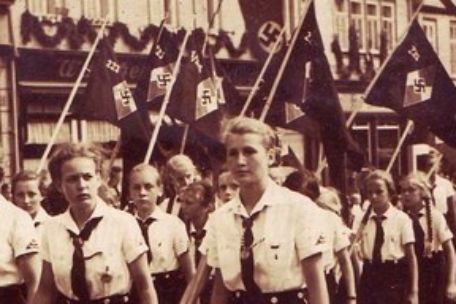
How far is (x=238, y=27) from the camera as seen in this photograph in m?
21.9

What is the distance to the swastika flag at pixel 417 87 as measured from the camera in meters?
11.9

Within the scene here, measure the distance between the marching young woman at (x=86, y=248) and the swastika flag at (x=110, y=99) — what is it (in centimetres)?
598

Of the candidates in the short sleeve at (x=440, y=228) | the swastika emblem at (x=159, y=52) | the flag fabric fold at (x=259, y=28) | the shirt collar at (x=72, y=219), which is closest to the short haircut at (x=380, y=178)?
the short sleeve at (x=440, y=228)

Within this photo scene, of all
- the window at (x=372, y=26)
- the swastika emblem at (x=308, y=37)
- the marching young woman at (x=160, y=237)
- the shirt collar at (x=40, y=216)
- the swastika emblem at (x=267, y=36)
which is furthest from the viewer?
the window at (x=372, y=26)

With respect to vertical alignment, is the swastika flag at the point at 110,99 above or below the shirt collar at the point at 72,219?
above

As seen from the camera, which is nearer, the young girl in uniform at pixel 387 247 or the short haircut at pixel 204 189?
the short haircut at pixel 204 189

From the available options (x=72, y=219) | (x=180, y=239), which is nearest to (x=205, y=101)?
(x=180, y=239)

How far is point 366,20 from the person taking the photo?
25.9 m

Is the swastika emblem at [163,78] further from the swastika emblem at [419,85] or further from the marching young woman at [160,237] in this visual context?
the marching young woman at [160,237]

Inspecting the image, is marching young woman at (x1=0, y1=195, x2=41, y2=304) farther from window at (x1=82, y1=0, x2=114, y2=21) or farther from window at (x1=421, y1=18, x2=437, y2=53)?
window at (x1=421, y1=18, x2=437, y2=53)

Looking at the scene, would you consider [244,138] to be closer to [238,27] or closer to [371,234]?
[371,234]

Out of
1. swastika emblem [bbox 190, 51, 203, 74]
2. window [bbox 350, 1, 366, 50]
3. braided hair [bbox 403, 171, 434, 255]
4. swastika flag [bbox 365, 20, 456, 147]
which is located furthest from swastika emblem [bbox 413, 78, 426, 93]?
window [bbox 350, 1, 366, 50]

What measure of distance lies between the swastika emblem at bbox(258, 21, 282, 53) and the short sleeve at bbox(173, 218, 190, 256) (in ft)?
47.2

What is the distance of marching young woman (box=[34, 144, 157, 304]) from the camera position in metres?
5.82
